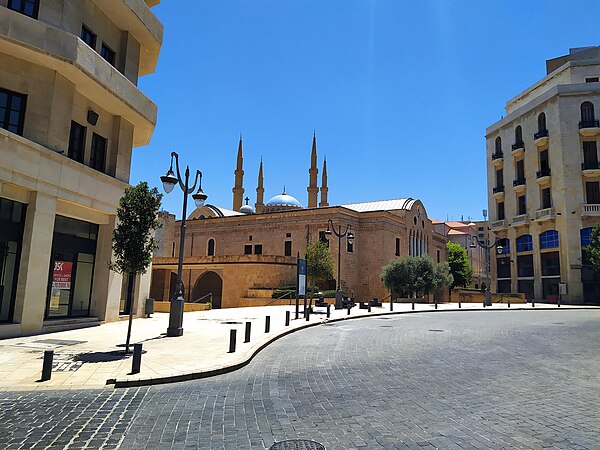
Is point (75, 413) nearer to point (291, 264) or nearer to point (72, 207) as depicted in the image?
point (72, 207)

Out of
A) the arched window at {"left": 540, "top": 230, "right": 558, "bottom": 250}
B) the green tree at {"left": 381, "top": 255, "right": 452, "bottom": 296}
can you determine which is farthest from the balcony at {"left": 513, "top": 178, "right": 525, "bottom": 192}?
the green tree at {"left": 381, "top": 255, "right": 452, "bottom": 296}

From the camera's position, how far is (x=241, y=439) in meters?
4.75

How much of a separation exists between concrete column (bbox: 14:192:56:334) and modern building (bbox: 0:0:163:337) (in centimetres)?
3

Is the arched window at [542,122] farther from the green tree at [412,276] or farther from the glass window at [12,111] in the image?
the glass window at [12,111]

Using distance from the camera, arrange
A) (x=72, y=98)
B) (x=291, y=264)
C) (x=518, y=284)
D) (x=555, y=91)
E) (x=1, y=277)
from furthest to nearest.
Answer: (x=518, y=284)
(x=555, y=91)
(x=291, y=264)
(x=72, y=98)
(x=1, y=277)

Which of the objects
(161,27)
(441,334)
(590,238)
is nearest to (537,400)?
(441,334)

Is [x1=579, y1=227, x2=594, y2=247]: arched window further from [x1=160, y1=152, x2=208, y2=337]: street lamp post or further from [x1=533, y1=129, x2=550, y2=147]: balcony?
[x1=160, y1=152, x2=208, y2=337]: street lamp post

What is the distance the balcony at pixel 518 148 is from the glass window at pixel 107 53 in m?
47.2

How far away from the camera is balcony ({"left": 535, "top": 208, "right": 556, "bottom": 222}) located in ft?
147

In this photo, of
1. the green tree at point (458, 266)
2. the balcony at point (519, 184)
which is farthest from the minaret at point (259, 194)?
the balcony at point (519, 184)

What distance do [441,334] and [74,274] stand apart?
43.6ft

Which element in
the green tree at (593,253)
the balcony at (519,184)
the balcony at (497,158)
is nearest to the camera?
the green tree at (593,253)

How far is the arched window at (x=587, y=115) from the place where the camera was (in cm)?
4475

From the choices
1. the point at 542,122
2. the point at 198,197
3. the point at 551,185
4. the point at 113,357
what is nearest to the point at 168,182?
the point at 198,197
